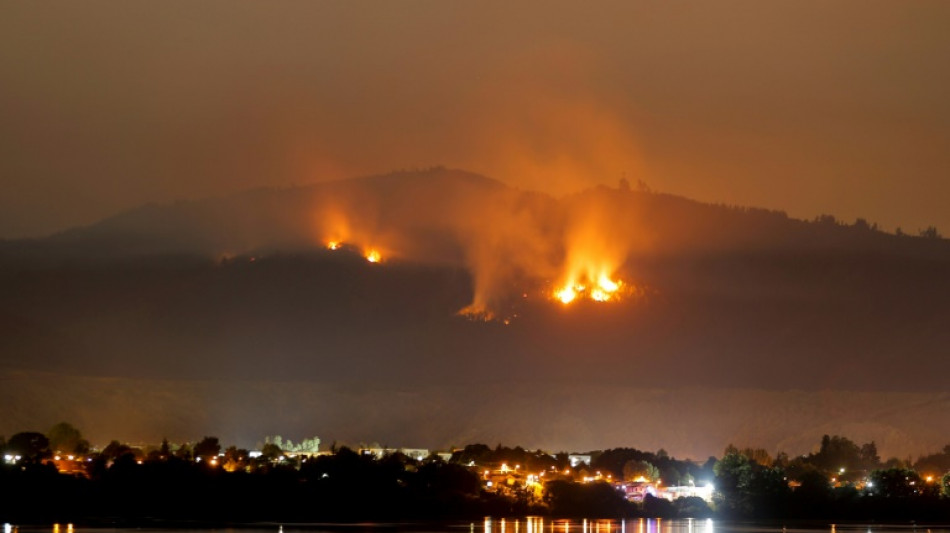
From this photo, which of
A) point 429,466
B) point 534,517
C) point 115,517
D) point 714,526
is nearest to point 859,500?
point 714,526

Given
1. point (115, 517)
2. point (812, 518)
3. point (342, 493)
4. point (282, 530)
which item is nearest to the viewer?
point (282, 530)

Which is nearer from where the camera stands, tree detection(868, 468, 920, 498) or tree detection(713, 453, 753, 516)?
tree detection(868, 468, 920, 498)

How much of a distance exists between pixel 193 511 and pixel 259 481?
8607 mm

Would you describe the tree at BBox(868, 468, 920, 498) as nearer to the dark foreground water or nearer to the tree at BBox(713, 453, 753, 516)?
the dark foreground water

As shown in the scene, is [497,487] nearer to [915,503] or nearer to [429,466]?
[429,466]

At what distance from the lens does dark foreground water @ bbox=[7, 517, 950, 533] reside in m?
135

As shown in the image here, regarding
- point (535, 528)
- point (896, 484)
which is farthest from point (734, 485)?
point (535, 528)

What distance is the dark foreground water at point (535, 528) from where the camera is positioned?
442 ft

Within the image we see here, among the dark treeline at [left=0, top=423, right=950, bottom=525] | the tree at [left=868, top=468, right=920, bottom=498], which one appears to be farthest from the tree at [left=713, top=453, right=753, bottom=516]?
the tree at [left=868, top=468, right=920, bottom=498]

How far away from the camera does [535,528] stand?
14738 cm

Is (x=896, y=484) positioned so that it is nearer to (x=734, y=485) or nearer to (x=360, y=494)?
(x=734, y=485)

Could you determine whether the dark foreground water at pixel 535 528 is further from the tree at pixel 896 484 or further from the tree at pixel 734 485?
the tree at pixel 896 484

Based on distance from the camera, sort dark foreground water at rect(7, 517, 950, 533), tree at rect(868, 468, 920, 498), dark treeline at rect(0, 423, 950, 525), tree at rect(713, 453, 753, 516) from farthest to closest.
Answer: tree at rect(713, 453, 753, 516)
tree at rect(868, 468, 920, 498)
dark treeline at rect(0, 423, 950, 525)
dark foreground water at rect(7, 517, 950, 533)

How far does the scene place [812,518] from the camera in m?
177
